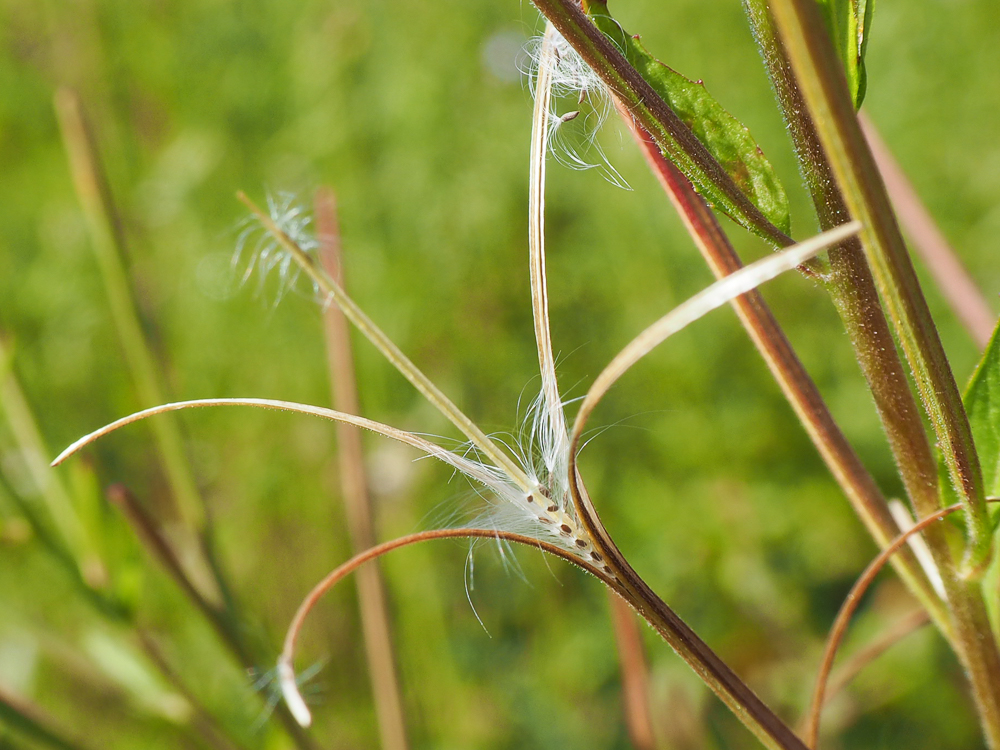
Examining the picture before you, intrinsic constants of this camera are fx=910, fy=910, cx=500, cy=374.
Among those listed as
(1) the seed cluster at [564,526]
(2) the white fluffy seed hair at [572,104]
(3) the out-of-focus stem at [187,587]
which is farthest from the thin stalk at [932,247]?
(3) the out-of-focus stem at [187,587]

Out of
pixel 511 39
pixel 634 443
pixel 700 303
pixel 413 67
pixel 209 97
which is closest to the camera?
pixel 700 303

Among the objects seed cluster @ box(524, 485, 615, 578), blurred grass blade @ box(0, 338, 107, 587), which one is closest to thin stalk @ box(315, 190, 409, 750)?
blurred grass blade @ box(0, 338, 107, 587)

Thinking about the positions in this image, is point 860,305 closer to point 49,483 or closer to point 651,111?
point 651,111

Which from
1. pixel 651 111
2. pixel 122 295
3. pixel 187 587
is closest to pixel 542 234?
pixel 651 111

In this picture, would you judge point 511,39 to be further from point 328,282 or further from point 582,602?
point 328,282

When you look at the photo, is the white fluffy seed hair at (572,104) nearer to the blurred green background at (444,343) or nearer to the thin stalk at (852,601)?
the thin stalk at (852,601)

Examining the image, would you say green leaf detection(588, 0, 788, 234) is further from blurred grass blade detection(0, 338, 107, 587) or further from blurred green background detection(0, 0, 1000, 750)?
blurred green background detection(0, 0, 1000, 750)

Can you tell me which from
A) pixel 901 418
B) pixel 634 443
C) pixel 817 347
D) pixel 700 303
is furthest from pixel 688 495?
pixel 700 303
